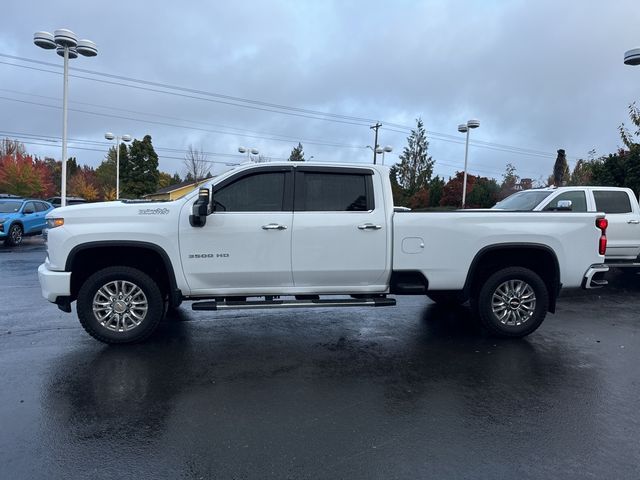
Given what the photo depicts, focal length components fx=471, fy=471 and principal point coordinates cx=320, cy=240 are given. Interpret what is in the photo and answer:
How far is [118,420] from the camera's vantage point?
378cm

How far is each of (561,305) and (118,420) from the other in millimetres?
7691

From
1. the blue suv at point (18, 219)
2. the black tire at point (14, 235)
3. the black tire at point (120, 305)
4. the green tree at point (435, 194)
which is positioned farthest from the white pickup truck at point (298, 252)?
the green tree at point (435, 194)

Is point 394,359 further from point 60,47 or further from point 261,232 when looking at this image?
point 60,47

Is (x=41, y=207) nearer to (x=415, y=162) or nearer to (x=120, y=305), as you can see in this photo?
(x=120, y=305)

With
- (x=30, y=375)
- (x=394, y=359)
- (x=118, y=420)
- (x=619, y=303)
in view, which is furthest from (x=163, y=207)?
(x=619, y=303)

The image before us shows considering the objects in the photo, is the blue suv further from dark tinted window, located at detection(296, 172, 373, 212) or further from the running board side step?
dark tinted window, located at detection(296, 172, 373, 212)

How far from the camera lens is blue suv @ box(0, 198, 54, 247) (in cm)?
1648

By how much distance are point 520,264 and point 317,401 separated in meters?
3.61

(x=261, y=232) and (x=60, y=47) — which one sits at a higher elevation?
(x=60, y=47)

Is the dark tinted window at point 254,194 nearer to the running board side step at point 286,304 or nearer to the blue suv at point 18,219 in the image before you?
the running board side step at point 286,304

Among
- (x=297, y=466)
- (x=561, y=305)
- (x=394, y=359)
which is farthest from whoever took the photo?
(x=561, y=305)

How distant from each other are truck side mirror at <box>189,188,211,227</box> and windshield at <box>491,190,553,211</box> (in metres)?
7.26

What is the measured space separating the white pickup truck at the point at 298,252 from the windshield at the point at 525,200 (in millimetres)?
4514

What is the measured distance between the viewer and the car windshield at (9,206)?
17.2 metres
